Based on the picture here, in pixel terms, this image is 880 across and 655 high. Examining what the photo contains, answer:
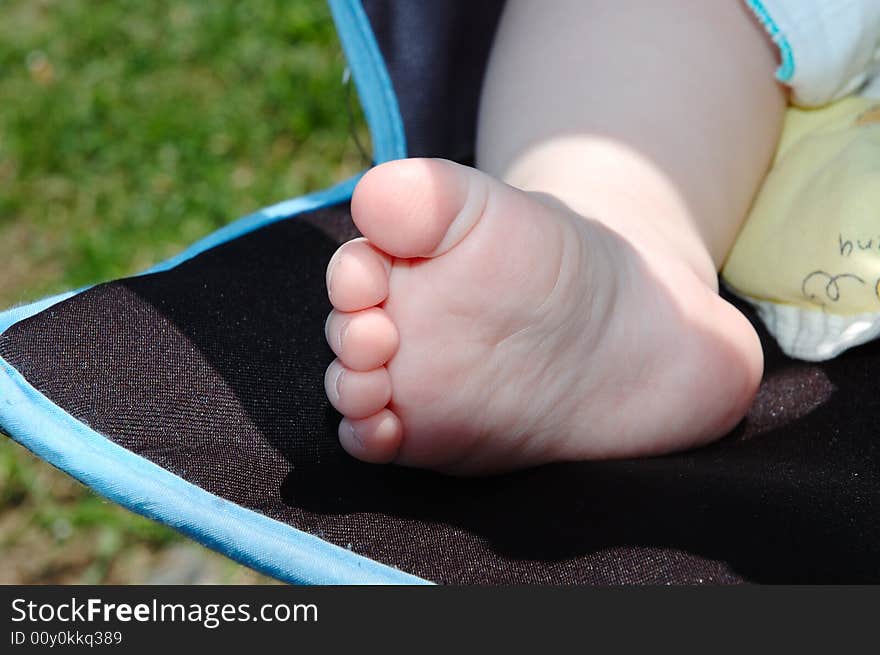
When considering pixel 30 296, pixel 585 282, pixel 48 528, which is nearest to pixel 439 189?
pixel 585 282

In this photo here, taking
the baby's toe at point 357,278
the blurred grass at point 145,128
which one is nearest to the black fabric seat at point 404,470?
→ the baby's toe at point 357,278

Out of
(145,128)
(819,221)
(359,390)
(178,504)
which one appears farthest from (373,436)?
(145,128)

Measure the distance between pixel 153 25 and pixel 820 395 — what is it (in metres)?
1.82

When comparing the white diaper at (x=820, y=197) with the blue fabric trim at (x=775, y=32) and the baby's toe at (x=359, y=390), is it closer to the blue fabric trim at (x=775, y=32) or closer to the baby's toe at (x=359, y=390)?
the blue fabric trim at (x=775, y=32)

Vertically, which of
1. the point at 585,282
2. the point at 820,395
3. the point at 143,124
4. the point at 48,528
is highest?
the point at 585,282

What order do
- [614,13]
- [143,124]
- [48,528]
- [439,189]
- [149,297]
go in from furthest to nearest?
[143,124]
[48,528]
[614,13]
[149,297]
[439,189]

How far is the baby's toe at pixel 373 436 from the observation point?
0.80 meters

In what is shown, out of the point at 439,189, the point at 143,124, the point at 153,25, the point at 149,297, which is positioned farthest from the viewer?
the point at 153,25

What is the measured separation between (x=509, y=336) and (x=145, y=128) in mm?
1465

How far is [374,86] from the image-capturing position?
120 centimetres

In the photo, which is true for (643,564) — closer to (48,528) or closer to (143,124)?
(48,528)

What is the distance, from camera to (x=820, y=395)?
3.20ft

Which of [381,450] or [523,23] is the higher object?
[523,23]

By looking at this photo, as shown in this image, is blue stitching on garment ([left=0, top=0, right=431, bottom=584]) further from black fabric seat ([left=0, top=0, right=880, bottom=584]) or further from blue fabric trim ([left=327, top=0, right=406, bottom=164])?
blue fabric trim ([left=327, top=0, right=406, bottom=164])
